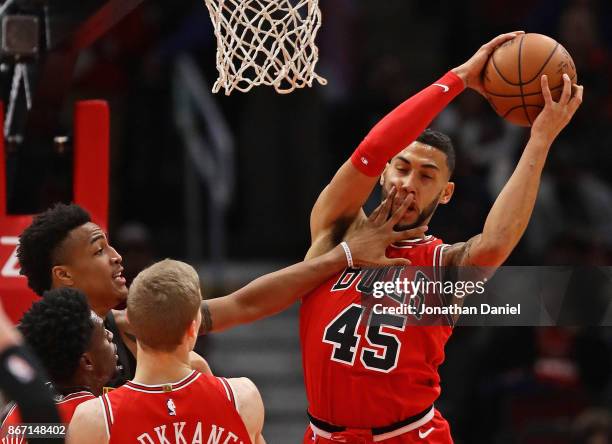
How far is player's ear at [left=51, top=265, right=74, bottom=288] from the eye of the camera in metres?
4.70

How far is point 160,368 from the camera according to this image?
12.8 feet

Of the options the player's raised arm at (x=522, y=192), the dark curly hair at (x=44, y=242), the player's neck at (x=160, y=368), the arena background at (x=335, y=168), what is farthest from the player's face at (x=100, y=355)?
the arena background at (x=335, y=168)

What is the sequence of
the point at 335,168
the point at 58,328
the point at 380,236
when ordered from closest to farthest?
the point at 58,328 → the point at 380,236 → the point at 335,168

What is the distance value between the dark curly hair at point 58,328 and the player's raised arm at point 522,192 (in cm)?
159

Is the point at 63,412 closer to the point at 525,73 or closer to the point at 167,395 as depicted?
the point at 167,395

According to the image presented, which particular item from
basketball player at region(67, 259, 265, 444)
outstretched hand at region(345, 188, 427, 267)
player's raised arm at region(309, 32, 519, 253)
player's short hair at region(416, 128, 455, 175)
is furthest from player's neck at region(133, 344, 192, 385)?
player's short hair at region(416, 128, 455, 175)

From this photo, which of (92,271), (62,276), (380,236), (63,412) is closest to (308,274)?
(380,236)

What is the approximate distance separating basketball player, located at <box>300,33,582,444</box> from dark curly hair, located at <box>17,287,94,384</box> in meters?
1.25

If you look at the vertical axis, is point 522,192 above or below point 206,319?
above

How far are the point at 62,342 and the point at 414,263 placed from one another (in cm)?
164

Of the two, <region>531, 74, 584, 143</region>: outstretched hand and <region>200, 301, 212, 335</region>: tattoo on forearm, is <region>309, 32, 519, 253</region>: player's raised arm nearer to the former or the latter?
<region>531, 74, 584, 143</region>: outstretched hand

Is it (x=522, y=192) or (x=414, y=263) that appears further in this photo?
(x=414, y=263)

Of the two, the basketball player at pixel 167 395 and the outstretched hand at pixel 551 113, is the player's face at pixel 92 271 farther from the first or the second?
the outstretched hand at pixel 551 113

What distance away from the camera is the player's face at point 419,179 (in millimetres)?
4914
